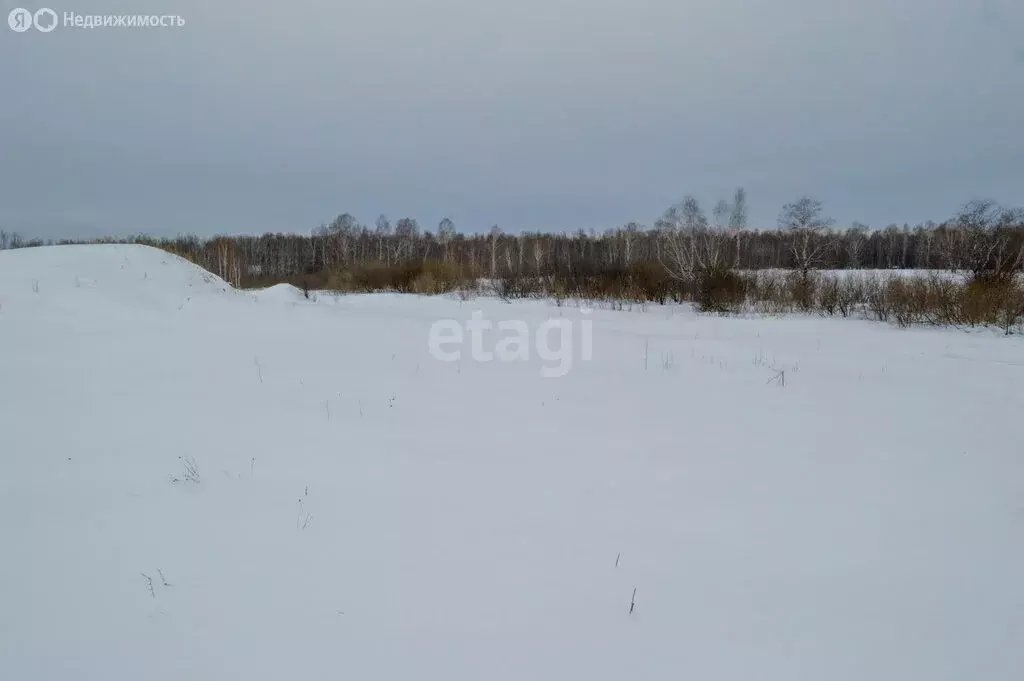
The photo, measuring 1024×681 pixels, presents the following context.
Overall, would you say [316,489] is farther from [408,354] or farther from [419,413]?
[408,354]

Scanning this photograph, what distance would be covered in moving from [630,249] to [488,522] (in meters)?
48.4

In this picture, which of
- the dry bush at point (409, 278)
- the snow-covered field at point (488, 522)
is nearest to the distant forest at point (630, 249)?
the dry bush at point (409, 278)

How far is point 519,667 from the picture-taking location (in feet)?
Answer: 6.93

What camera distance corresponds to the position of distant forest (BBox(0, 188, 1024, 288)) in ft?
55.2

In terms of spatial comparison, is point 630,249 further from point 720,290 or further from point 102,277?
point 102,277

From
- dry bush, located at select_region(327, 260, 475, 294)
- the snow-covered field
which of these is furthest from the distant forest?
the snow-covered field

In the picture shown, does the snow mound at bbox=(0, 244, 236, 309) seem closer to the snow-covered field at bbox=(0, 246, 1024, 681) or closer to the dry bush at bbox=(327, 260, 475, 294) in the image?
the snow-covered field at bbox=(0, 246, 1024, 681)

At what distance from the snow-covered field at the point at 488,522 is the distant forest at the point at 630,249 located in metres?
13.6

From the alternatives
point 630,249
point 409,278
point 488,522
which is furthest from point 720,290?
point 630,249

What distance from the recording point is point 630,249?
49.1m

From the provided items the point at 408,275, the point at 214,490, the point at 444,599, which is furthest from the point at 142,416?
the point at 408,275

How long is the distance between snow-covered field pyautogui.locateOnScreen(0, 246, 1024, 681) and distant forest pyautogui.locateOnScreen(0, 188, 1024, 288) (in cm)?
1356

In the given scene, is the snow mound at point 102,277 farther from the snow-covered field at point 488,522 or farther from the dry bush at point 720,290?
the dry bush at point 720,290

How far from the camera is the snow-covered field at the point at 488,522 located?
7.23 ft
